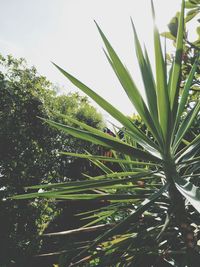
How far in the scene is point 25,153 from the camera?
40.6 ft

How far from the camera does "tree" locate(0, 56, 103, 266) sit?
1052cm

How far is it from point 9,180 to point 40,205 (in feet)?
5.41

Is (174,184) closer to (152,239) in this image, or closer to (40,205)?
(152,239)

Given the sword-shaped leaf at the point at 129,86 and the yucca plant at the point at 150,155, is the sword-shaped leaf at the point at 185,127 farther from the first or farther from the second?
the sword-shaped leaf at the point at 129,86

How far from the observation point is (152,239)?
5.57 feet

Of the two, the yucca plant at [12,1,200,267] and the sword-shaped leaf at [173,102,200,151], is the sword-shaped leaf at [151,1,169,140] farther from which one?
the sword-shaped leaf at [173,102,200,151]

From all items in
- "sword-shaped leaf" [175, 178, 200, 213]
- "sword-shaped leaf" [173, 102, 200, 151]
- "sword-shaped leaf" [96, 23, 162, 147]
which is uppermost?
"sword-shaped leaf" [96, 23, 162, 147]

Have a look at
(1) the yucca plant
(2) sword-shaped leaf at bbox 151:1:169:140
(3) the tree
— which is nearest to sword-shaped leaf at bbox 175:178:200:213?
(1) the yucca plant

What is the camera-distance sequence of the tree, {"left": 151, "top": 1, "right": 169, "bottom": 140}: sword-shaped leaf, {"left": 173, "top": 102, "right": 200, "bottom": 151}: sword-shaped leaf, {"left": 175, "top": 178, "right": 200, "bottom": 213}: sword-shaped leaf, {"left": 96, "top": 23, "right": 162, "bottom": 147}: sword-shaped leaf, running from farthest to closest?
the tree < {"left": 173, "top": 102, "right": 200, "bottom": 151}: sword-shaped leaf < {"left": 96, "top": 23, "right": 162, "bottom": 147}: sword-shaped leaf < {"left": 151, "top": 1, "right": 169, "bottom": 140}: sword-shaped leaf < {"left": 175, "top": 178, "right": 200, "bottom": 213}: sword-shaped leaf

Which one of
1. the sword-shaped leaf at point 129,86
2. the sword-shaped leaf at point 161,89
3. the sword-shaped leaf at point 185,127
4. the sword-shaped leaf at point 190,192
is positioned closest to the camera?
the sword-shaped leaf at point 190,192

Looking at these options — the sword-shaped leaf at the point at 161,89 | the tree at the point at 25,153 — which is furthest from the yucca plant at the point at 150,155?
the tree at the point at 25,153

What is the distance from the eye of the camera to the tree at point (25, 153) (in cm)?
1052

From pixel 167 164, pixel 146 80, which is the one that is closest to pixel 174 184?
pixel 167 164

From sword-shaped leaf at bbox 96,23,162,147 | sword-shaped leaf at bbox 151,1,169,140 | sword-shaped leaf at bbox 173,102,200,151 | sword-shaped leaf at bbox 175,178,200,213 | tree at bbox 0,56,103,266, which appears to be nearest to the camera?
sword-shaped leaf at bbox 175,178,200,213
